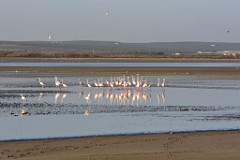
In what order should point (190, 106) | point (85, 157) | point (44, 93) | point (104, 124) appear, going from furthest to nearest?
point (44, 93) → point (190, 106) → point (104, 124) → point (85, 157)

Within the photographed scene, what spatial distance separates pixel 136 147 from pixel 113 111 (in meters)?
9.72

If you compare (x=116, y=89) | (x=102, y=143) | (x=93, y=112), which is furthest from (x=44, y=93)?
(x=102, y=143)

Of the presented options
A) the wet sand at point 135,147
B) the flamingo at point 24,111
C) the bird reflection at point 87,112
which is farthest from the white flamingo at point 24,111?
the wet sand at point 135,147

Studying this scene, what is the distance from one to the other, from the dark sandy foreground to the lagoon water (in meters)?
1.42

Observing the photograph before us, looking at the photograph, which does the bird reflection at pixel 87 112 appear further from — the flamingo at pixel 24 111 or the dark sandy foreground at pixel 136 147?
the dark sandy foreground at pixel 136 147

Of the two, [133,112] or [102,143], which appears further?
[133,112]

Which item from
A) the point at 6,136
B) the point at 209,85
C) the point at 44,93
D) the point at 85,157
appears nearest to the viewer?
the point at 85,157

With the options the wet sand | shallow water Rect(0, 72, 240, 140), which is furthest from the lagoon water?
the wet sand

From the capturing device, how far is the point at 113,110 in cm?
2653

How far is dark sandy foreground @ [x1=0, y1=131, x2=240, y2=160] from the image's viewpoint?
1470cm

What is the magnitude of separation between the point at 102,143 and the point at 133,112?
8.60 meters

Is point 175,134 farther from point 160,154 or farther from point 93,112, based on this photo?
point 93,112

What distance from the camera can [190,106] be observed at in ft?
92.9

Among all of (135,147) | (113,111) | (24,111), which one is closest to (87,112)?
(113,111)
